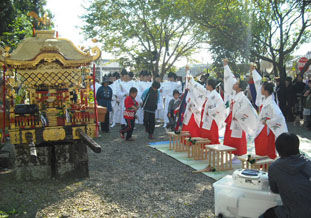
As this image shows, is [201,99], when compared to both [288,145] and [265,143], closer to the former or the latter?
[265,143]

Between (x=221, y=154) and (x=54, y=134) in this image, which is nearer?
(x=54, y=134)

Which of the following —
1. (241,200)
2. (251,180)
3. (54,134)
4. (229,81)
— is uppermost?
(229,81)

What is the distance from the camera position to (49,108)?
636cm

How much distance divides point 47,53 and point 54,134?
1460mm

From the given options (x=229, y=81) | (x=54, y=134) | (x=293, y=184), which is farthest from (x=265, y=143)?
(x=54, y=134)

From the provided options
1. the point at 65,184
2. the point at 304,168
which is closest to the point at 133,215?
the point at 65,184

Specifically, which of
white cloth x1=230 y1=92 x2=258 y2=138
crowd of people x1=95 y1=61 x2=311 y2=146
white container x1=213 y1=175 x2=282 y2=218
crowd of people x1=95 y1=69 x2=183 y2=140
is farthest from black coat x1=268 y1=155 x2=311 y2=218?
crowd of people x1=95 y1=69 x2=183 y2=140

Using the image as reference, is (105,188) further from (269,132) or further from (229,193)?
(269,132)

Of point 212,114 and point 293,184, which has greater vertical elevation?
point 212,114

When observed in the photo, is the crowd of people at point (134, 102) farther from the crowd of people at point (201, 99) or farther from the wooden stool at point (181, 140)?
the wooden stool at point (181, 140)

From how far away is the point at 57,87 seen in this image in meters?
6.61

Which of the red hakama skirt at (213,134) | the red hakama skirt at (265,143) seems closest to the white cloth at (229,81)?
the red hakama skirt at (213,134)

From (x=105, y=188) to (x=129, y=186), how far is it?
43 cm

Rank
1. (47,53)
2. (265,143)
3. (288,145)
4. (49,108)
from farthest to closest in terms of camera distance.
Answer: (49,108) < (265,143) < (47,53) < (288,145)
